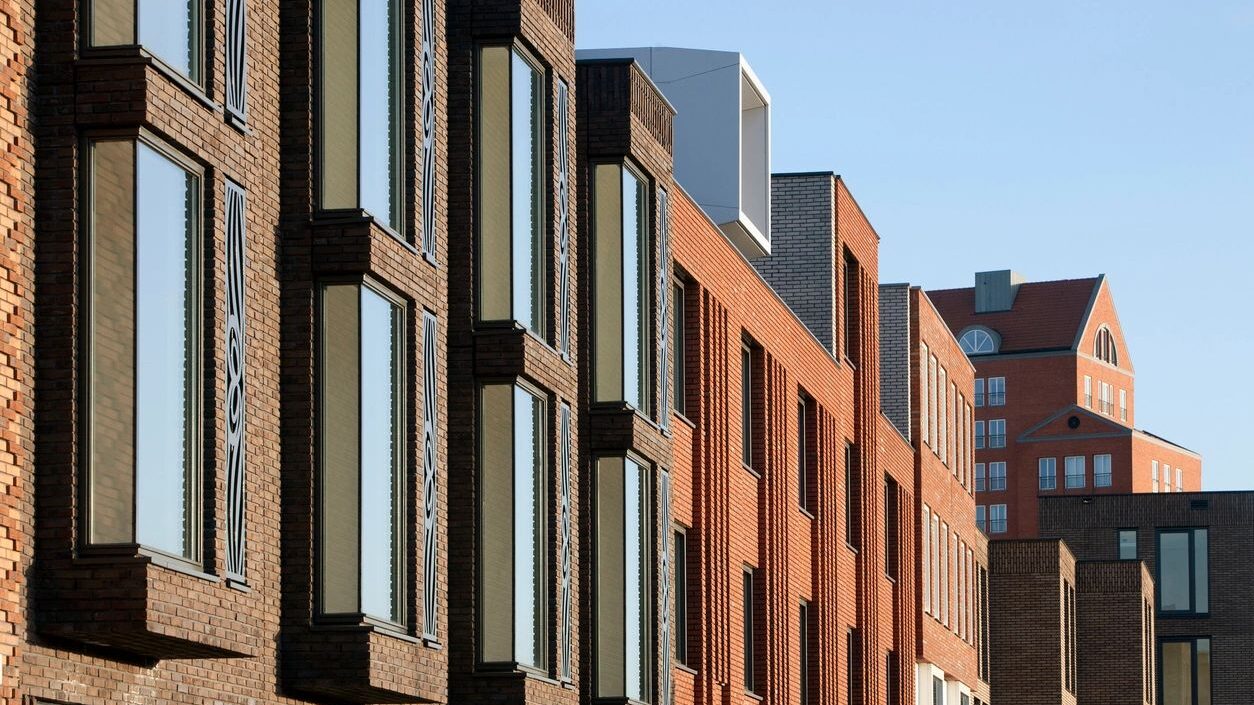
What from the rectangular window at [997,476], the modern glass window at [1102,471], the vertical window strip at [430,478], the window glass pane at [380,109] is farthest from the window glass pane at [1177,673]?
the window glass pane at [380,109]

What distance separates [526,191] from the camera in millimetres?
21781

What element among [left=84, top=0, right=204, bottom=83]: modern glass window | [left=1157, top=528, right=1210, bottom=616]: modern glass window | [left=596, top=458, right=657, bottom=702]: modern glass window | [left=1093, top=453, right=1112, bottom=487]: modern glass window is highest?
[left=1093, top=453, right=1112, bottom=487]: modern glass window

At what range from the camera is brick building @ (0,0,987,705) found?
13.2m

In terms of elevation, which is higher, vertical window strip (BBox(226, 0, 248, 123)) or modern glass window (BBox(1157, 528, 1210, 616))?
modern glass window (BBox(1157, 528, 1210, 616))

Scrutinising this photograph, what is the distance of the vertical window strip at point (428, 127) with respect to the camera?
1892 cm

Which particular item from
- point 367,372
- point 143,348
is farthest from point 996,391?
point 143,348

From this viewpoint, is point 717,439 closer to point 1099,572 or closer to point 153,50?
point 153,50

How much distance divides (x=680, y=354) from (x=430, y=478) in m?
9.99

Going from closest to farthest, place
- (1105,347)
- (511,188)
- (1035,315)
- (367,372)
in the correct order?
(367,372) → (511,188) → (1035,315) → (1105,347)

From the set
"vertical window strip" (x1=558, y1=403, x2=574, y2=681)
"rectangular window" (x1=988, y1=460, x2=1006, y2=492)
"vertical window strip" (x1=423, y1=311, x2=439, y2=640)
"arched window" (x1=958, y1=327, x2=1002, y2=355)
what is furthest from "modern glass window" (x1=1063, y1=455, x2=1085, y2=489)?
"vertical window strip" (x1=423, y1=311, x2=439, y2=640)

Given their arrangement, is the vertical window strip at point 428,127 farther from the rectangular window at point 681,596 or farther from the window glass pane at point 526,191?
the rectangular window at point 681,596

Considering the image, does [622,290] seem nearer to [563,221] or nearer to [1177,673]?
[563,221]

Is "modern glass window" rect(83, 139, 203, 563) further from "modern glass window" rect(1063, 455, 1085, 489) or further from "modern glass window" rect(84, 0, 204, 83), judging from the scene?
Result: "modern glass window" rect(1063, 455, 1085, 489)

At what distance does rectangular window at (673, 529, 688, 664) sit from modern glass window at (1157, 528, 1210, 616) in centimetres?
4761
